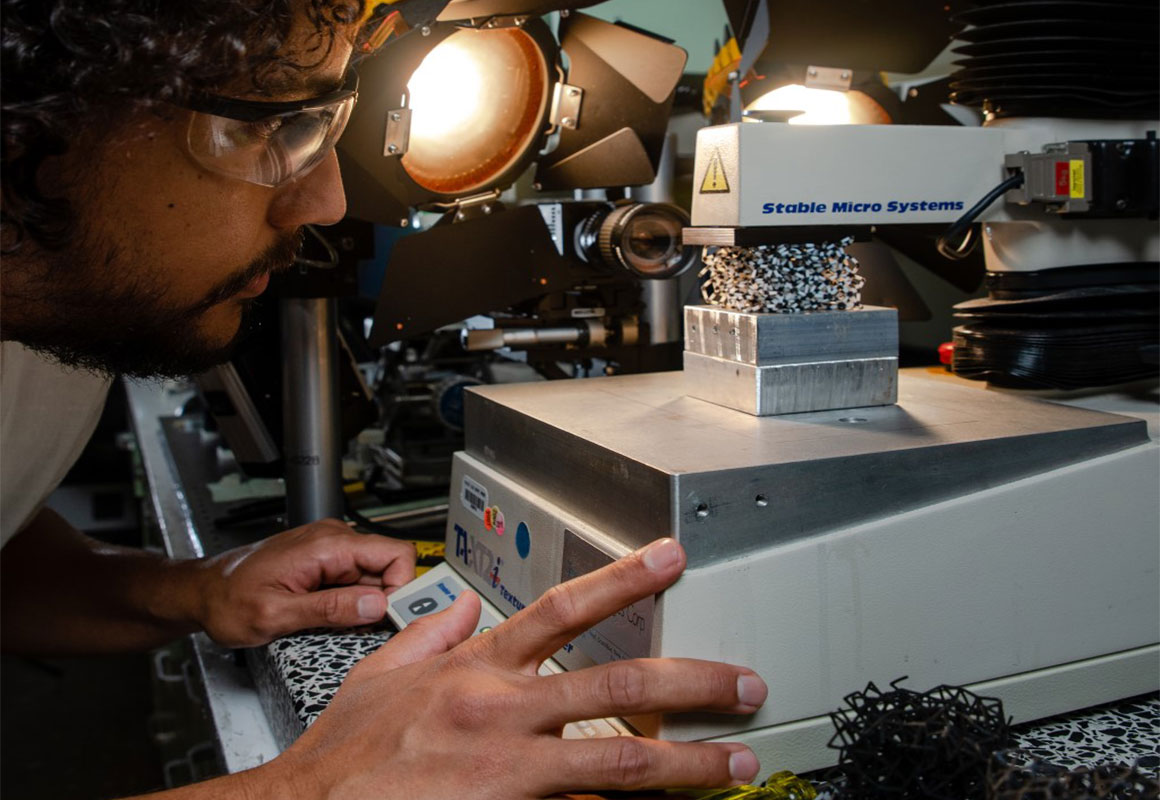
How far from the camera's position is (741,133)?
2.83ft

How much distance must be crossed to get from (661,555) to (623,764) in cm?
13

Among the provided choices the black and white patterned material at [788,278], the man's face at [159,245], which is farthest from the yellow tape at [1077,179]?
the man's face at [159,245]

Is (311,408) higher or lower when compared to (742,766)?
higher

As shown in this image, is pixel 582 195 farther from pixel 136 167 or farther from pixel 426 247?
pixel 136 167

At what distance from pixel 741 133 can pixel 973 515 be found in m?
0.36

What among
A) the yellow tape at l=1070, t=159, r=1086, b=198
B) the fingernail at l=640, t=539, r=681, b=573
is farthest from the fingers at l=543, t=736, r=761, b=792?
the yellow tape at l=1070, t=159, r=1086, b=198

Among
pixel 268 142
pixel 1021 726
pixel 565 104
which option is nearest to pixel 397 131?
pixel 565 104

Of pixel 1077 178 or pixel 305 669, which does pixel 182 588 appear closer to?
pixel 305 669

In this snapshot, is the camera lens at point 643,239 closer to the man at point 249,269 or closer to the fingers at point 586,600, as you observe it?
the man at point 249,269

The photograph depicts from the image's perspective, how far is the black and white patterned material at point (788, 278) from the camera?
0.93 metres

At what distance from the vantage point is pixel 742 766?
2.12ft

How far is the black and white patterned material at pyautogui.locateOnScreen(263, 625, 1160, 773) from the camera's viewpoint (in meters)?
0.77

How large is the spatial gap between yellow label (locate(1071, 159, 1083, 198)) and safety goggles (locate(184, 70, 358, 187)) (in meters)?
0.67

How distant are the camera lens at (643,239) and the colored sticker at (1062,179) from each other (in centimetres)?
45
